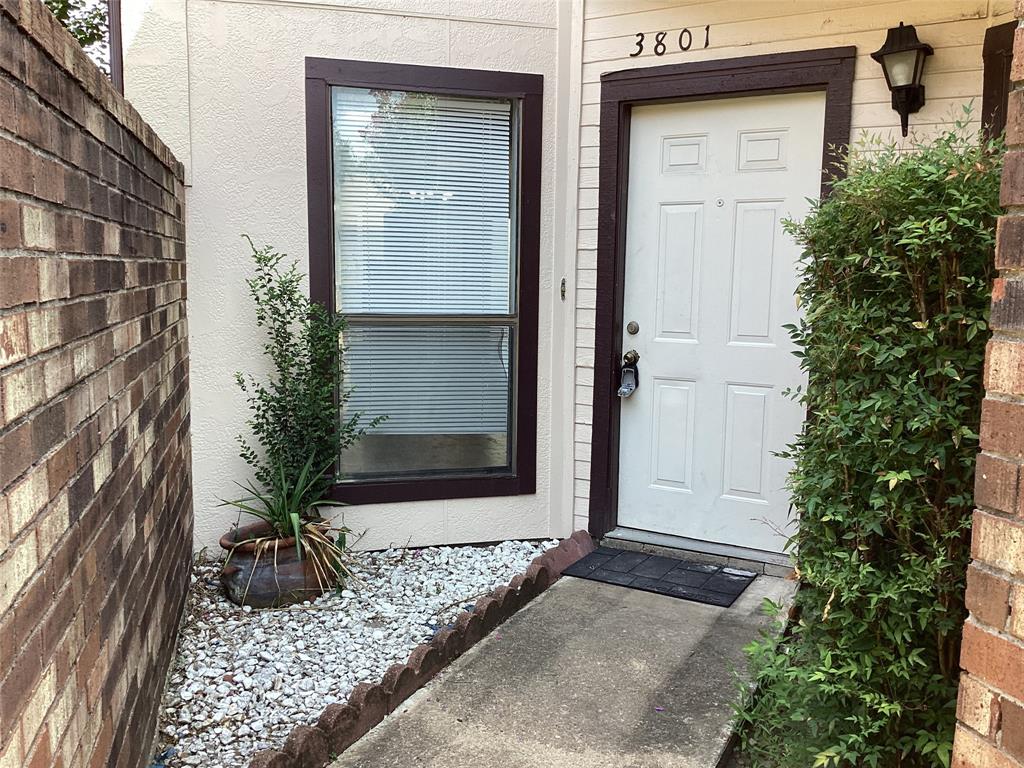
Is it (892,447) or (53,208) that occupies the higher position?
(53,208)

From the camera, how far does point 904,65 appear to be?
3201mm

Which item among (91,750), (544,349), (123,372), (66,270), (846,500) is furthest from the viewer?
(544,349)

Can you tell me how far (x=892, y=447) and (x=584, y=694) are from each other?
4.52 ft

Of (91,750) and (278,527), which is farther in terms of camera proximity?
(278,527)

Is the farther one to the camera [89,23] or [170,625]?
[89,23]

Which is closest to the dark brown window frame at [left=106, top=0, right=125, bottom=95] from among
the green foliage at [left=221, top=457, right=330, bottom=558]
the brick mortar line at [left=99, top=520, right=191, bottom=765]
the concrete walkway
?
the green foliage at [left=221, top=457, right=330, bottom=558]

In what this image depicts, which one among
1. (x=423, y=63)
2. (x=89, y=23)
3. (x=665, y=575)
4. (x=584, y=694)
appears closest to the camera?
(x=584, y=694)

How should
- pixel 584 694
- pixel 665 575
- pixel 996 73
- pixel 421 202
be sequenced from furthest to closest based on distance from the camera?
pixel 421 202 → pixel 665 575 → pixel 996 73 → pixel 584 694

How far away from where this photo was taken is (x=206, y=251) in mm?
3801

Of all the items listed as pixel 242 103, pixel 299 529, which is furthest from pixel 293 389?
pixel 242 103

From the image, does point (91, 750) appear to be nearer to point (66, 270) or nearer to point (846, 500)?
point (66, 270)

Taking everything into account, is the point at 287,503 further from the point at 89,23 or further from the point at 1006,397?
the point at 1006,397

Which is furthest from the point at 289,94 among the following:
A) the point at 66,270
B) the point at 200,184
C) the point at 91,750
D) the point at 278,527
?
the point at 91,750

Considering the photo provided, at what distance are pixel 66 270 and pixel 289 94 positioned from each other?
2606 millimetres
